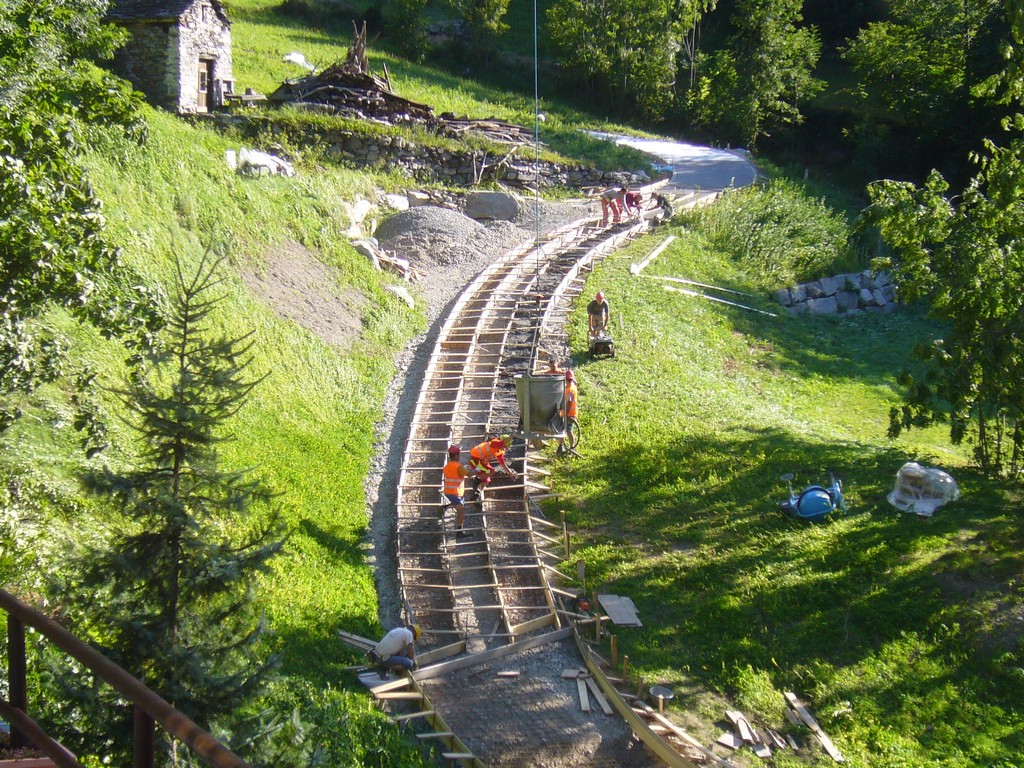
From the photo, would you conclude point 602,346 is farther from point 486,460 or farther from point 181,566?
point 181,566

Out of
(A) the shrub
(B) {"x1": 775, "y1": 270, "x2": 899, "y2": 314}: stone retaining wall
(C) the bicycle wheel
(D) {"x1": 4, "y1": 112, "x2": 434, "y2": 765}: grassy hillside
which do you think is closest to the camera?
(D) {"x1": 4, "y1": 112, "x2": 434, "y2": 765}: grassy hillside

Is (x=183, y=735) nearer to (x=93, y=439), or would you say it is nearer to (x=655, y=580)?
(x=93, y=439)

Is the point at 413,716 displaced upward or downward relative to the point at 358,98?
downward

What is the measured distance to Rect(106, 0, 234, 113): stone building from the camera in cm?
3116

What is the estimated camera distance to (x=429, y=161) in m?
34.0

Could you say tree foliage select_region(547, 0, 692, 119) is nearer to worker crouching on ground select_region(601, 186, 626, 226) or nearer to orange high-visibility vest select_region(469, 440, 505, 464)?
worker crouching on ground select_region(601, 186, 626, 226)

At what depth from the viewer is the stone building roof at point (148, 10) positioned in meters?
31.0

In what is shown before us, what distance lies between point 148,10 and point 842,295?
24.7m

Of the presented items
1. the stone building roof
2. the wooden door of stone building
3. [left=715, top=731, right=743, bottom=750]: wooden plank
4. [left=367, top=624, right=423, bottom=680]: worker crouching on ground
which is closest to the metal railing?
[left=367, top=624, right=423, bottom=680]: worker crouching on ground

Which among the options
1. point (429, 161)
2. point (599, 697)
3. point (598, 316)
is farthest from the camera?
point (429, 161)

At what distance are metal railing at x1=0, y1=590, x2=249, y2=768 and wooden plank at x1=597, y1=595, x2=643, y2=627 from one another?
10159 millimetres

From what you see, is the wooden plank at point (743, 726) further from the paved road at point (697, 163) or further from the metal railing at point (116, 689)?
the paved road at point (697, 163)

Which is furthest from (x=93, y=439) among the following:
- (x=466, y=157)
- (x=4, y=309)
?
(x=466, y=157)

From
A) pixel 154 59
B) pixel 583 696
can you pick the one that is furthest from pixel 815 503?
pixel 154 59
